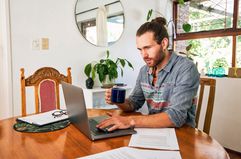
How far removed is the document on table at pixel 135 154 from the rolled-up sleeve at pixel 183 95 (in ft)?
1.12

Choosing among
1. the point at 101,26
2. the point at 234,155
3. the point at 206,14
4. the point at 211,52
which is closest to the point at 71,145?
the point at 234,155

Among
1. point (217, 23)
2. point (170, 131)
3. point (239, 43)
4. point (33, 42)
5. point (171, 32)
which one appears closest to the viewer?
point (170, 131)

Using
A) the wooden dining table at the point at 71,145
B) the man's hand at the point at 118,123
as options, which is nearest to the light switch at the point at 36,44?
the wooden dining table at the point at 71,145

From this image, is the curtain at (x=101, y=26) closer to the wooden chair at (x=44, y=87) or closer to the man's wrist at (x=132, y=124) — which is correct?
the wooden chair at (x=44, y=87)

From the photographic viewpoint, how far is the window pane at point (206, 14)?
2994 mm

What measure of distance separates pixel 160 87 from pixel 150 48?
25 cm

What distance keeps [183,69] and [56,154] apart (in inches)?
33.6

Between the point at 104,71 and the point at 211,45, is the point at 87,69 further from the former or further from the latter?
the point at 211,45

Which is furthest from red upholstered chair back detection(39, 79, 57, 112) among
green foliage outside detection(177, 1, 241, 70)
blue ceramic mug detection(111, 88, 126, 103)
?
green foliage outside detection(177, 1, 241, 70)

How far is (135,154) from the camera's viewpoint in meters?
0.89

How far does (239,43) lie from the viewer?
2.90 meters

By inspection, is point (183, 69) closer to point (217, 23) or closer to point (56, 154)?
point (56, 154)

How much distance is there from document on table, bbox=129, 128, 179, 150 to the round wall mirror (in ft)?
7.02

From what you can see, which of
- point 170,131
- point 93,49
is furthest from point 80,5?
point 170,131
